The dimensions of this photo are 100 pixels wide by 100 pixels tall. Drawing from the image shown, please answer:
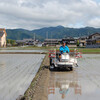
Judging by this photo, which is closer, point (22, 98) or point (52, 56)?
point (22, 98)

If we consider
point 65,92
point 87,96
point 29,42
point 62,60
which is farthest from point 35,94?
point 29,42

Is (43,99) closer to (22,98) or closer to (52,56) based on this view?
(22,98)

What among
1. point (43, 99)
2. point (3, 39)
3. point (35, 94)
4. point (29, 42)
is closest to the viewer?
point (43, 99)

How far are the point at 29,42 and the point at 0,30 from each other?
54571 millimetres

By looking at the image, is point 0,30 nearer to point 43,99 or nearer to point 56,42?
point 56,42

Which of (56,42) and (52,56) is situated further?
(56,42)

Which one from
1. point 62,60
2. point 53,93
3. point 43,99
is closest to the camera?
point 43,99

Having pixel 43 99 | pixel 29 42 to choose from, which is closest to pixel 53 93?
pixel 43 99

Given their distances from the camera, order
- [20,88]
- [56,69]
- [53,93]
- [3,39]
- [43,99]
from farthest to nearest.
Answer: [3,39] → [56,69] → [20,88] → [53,93] → [43,99]

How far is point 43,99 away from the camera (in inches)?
212

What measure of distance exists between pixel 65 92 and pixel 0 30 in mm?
91159

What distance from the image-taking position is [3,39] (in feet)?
298

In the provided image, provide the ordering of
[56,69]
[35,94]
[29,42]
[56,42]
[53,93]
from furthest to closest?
1. [29,42]
2. [56,42]
3. [56,69]
4. [53,93]
5. [35,94]

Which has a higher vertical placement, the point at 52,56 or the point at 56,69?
the point at 52,56
